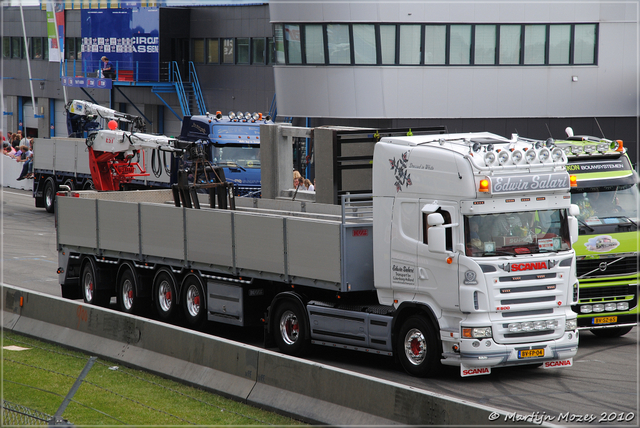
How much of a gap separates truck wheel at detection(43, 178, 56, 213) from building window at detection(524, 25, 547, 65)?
18.4 m

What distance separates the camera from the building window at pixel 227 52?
45.1 m

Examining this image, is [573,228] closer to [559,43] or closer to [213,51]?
[559,43]

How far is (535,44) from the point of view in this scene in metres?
34.0

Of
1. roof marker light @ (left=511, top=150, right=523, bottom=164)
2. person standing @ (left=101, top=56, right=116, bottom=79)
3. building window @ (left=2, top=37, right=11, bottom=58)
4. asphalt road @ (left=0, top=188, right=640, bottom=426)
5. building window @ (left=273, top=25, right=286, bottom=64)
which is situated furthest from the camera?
building window @ (left=2, top=37, right=11, bottom=58)

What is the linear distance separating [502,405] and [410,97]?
2384 cm

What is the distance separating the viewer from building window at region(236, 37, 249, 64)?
44156 millimetres

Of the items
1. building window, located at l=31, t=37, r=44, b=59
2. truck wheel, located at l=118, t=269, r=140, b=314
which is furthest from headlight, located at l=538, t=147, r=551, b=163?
building window, located at l=31, t=37, r=44, b=59

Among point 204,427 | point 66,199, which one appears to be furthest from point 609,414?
point 66,199

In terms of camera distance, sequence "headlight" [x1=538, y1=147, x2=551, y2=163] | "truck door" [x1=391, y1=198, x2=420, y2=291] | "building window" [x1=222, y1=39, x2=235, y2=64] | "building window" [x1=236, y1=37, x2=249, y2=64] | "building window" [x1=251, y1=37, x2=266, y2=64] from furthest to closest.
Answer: "building window" [x1=222, y1=39, x2=235, y2=64], "building window" [x1=236, y1=37, x2=249, y2=64], "building window" [x1=251, y1=37, x2=266, y2=64], "truck door" [x1=391, y1=198, x2=420, y2=291], "headlight" [x1=538, y1=147, x2=551, y2=163]

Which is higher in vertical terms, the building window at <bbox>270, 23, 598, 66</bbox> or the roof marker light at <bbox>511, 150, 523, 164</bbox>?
the building window at <bbox>270, 23, 598, 66</bbox>

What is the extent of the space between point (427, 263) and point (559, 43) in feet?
80.4

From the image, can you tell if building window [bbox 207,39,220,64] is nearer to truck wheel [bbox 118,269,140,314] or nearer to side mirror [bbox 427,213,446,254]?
truck wheel [bbox 118,269,140,314]

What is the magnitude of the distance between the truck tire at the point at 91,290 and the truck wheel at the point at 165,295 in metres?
1.55

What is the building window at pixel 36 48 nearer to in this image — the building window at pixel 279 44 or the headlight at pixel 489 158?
the building window at pixel 279 44
